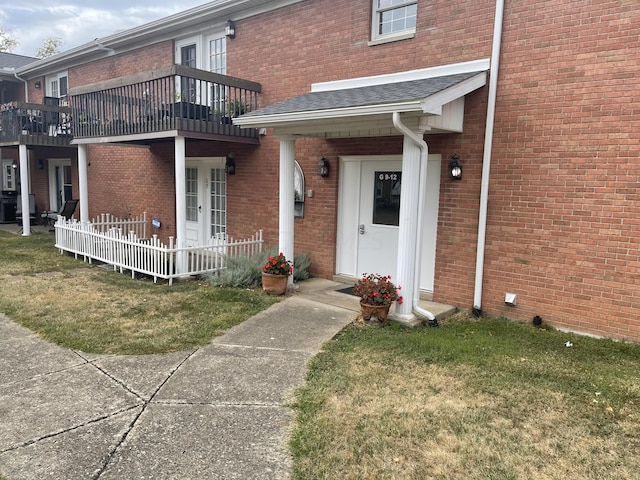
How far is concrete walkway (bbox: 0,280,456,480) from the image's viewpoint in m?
2.98

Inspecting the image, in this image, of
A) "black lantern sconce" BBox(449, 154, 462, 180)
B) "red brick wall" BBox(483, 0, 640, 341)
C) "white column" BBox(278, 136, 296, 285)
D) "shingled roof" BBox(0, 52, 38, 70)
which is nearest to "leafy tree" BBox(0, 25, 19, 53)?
"shingled roof" BBox(0, 52, 38, 70)

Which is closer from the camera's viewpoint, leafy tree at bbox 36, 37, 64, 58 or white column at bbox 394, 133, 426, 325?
white column at bbox 394, 133, 426, 325

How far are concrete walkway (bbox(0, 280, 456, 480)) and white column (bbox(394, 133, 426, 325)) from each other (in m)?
1.06

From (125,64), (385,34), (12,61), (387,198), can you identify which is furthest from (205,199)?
(12,61)

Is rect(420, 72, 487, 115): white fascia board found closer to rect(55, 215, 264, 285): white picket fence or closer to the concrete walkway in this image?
the concrete walkway

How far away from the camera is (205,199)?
11.0 meters

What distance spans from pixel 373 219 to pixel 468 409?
438 centimetres

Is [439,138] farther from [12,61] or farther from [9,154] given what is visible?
[12,61]

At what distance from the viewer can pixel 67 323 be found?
5801mm

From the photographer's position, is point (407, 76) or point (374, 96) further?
point (407, 76)

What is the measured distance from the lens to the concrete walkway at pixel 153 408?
9.78ft

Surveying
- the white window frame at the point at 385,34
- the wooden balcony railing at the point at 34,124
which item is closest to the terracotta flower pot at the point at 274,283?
the white window frame at the point at 385,34

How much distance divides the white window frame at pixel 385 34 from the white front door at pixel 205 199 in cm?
436

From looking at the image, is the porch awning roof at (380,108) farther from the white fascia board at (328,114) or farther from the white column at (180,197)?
the white column at (180,197)
